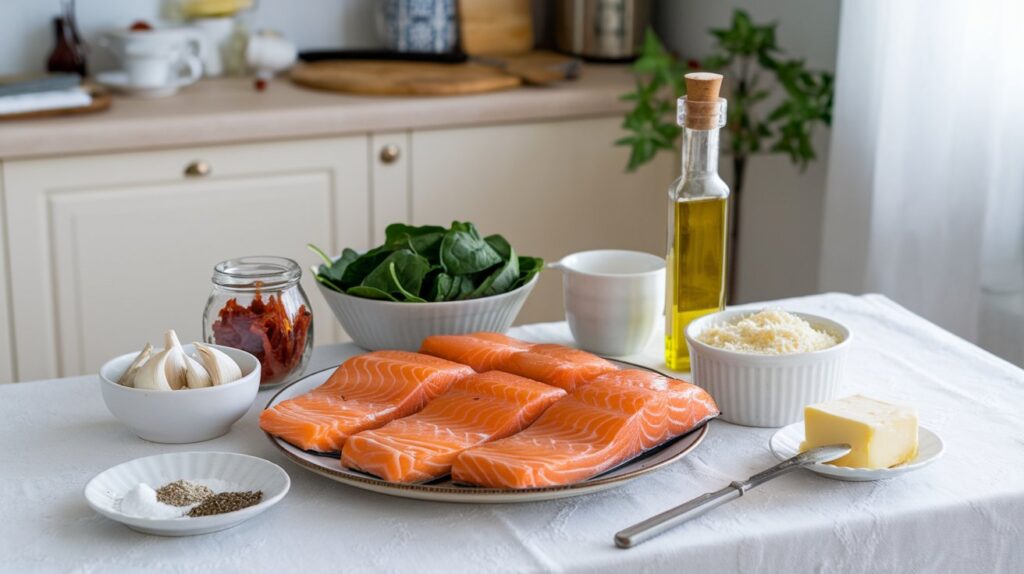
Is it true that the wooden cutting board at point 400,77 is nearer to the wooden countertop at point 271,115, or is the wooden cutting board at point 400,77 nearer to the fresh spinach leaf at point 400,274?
the wooden countertop at point 271,115

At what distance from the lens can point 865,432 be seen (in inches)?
41.1

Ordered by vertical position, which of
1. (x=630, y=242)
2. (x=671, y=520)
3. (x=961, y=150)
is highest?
(x=961, y=150)

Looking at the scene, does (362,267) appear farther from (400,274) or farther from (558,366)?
(558,366)

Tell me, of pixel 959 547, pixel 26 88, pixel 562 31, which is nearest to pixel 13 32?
pixel 26 88

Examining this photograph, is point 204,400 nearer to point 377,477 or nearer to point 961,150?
point 377,477

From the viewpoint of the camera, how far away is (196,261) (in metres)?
2.37

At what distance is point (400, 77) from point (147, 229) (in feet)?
2.01

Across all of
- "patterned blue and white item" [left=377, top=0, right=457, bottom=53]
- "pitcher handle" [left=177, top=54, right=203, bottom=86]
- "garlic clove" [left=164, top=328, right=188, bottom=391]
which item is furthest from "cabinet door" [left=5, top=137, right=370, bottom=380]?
"garlic clove" [left=164, top=328, right=188, bottom=391]

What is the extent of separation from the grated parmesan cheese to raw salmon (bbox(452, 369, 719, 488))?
0.32 ft

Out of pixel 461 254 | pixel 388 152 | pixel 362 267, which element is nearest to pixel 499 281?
pixel 461 254

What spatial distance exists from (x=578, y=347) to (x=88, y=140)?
1.23 m

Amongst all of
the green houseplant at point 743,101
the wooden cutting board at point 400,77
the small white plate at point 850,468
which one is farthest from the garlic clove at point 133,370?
the wooden cutting board at point 400,77

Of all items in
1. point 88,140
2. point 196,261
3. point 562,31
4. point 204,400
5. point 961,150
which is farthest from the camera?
point 562,31

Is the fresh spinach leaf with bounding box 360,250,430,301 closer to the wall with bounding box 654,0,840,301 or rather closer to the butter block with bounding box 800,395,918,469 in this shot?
the butter block with bounding box 800,395,918,469
